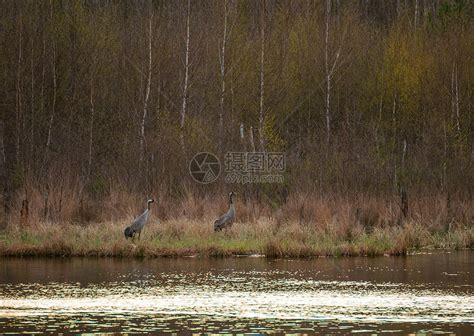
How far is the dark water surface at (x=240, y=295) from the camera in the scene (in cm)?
1393

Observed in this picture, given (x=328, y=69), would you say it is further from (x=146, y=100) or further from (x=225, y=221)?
(x=225, y=221)

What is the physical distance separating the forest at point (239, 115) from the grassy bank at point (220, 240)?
153 mm

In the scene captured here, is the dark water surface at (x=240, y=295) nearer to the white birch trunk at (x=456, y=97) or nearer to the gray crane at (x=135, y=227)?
the gray crane at (x=135, y=227)

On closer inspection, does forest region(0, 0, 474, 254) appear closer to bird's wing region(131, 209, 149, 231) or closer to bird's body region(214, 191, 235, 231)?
bird's body region(214, 191, 235, 231)

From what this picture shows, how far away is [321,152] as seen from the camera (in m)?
31.6

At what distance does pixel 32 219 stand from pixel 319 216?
6846 mm

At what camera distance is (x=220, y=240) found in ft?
76.1

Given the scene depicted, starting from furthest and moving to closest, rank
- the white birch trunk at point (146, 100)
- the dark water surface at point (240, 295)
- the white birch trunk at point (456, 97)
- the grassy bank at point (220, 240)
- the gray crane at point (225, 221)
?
the white birch trunk at point (456, 97) → the white birch trunk at point (146, 100) → the gray crane at point (225, 221) → the grassy bank at point (220, 240) → the dark water surface at point (240, 295)

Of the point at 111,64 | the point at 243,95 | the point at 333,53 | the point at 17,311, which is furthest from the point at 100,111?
the point at 17,311

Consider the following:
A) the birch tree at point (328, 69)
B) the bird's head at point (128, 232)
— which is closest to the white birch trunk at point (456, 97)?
the birch tree at point (328, 69)

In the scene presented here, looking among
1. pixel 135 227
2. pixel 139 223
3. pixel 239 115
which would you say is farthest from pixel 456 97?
pixel 135 227

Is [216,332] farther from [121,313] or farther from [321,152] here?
[321,152]

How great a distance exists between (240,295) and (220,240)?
6.43m

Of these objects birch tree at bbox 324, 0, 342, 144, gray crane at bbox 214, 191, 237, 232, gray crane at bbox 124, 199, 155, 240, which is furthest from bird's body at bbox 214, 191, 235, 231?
birch tree at bbox 324, 0, 342, 144
